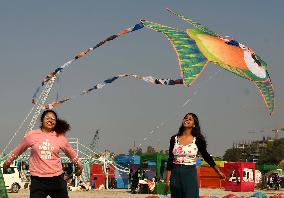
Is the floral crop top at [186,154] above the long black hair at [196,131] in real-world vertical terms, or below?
below

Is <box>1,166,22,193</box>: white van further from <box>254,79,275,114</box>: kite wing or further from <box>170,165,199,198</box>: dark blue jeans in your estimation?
<box>170,165,199,198</box>: dark blue jeans

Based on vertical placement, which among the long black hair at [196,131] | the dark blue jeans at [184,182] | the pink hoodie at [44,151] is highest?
the long black hair at [196,131]

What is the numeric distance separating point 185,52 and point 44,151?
1309 cm

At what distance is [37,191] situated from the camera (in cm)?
609

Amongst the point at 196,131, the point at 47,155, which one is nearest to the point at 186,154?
the point at 196,131

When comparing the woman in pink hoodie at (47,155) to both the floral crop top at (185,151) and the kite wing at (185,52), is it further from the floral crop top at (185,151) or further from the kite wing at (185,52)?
the kite wing at (185,52)

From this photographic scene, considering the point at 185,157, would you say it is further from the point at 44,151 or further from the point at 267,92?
the point at 267,92

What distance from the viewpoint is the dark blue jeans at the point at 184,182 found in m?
6.54

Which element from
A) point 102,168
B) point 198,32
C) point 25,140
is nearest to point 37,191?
point 25,140

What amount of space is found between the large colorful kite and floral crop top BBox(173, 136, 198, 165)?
35.9 feet

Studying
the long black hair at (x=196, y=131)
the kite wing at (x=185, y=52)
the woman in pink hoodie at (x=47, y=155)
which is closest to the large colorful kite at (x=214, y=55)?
the kite wing at (x=185, y=52)

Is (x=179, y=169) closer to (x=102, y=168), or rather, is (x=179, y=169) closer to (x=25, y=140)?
(x=25, y=140)

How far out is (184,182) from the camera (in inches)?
258

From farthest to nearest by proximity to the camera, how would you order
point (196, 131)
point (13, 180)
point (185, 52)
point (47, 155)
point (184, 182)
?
1. point (13, 180)
2. point (185, 52)
3. point (196, 131)
4. point (184, 182)
5. point (47, 155)
